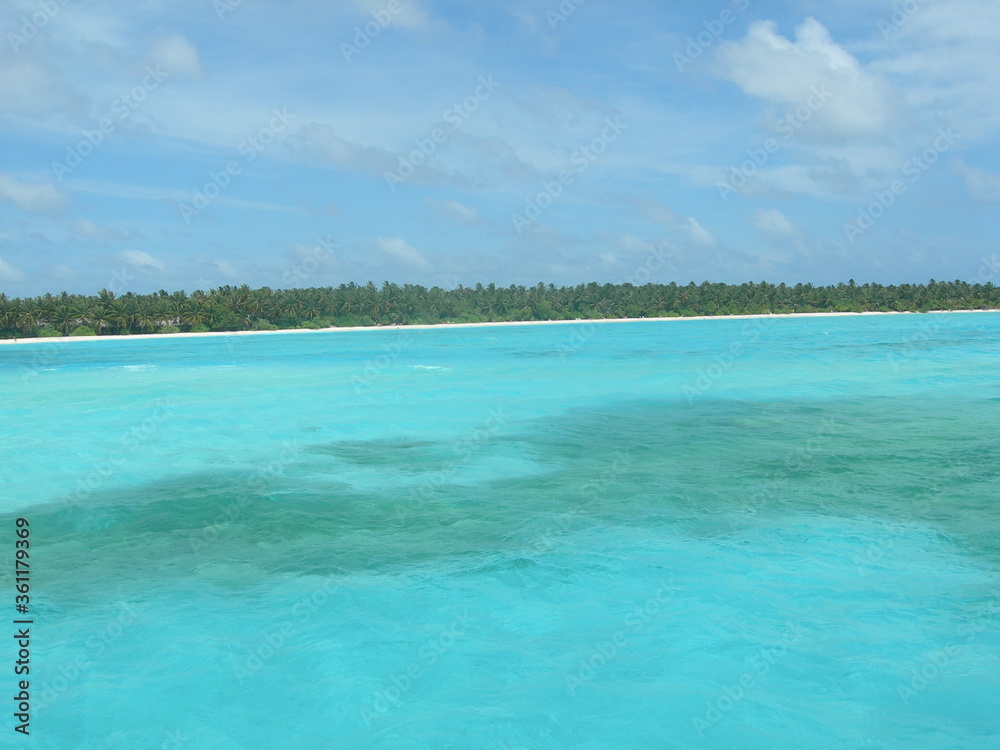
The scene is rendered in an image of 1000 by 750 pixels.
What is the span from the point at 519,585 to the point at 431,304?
92.9 metres

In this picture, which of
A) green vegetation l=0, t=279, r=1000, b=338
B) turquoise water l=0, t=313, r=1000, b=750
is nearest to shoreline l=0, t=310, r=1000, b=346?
green vegetation l=0, t=279, r=1000, b=338

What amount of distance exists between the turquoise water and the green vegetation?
6229 centimetres

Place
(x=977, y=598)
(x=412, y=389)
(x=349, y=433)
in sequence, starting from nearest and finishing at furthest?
(x=977, y=598), (x=349, y=433), (x=412, y=389)

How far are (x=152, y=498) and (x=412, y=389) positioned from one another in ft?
51.9

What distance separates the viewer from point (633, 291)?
115m

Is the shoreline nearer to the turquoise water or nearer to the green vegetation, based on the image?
the green vegetation

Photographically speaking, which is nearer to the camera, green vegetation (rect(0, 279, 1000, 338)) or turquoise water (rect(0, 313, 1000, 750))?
turquoise water (rect(0, 313, 1000, 750))

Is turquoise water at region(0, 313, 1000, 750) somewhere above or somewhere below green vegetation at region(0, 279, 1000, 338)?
below

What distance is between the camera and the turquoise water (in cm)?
628

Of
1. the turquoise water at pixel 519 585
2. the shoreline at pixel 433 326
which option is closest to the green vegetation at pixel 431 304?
the shoreline at pixel 433 326

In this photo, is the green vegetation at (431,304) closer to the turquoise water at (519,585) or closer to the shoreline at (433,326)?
the shoreline at (433,326)

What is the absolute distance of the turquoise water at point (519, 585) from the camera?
6281 mm

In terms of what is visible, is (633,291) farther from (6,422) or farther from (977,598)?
(977,598)

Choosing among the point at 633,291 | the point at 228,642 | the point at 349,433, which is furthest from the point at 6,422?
the point at 633,291
